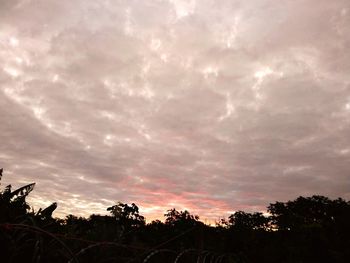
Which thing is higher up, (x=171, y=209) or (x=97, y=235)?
(x=171, y=209)

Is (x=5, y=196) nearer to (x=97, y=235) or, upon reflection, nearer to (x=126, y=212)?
(x=97, y=235)

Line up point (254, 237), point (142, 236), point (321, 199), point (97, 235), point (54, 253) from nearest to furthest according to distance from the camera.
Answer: point (54, 253), point (97, 235), point (254, 237), point (142, 236), point (321, 199)

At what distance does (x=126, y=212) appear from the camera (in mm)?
27906

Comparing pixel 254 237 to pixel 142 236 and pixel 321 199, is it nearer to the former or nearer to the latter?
pixel 142 236

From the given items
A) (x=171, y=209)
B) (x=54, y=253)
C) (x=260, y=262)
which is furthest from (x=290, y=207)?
(x=54, y=253)

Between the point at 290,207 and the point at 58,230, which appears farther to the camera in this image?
the point at 290,207

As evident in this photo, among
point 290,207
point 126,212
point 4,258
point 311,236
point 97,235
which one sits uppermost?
point 290,207

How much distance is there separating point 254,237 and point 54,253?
873 cm

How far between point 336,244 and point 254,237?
9.55 ft

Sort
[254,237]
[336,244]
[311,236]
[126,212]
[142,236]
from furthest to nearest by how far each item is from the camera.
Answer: [126,212] → [142,236] → [254,237] → [311,236] → [336,244]

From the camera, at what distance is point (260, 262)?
Answer: 1071 centimetres

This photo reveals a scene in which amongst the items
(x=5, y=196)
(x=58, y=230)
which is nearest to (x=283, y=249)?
(x=58, y=230)

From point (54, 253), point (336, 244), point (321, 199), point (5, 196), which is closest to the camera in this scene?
point (54, 253)

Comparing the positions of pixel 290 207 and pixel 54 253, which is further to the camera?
pixel 290 207
